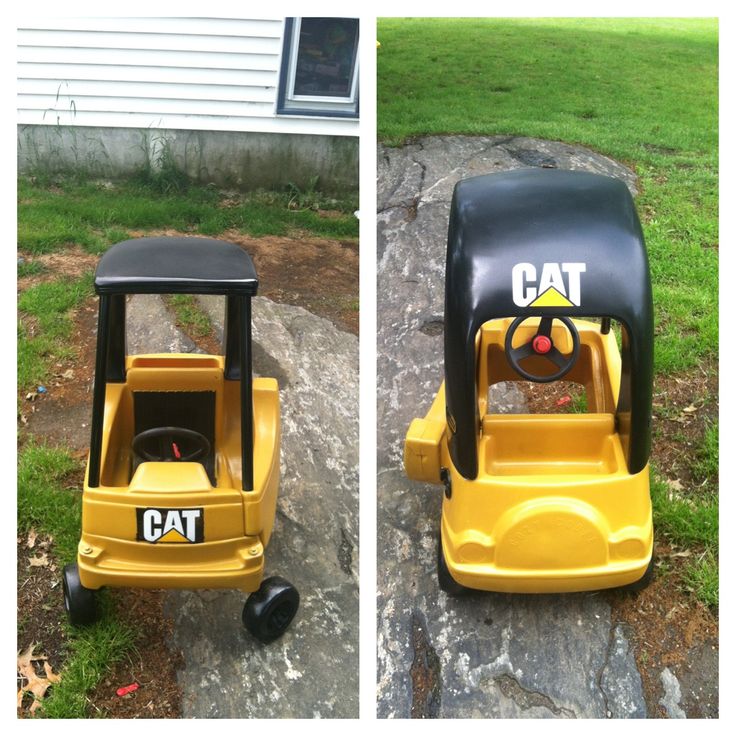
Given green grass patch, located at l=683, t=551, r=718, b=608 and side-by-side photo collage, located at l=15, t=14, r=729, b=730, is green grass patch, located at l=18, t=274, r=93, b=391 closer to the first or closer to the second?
side-by-side photo collage, located at l=15, t=14, r=729, b=730

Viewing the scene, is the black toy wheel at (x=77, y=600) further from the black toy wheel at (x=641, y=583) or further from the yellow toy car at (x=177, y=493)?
the black toy wheel at (x=641, y=583)

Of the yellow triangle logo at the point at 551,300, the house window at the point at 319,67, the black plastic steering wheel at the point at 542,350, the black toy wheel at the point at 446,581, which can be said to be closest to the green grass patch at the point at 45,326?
the house window at the point at 319,67

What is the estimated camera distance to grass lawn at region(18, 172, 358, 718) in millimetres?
2746

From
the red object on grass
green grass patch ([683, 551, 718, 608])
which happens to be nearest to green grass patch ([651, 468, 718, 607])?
green grass patch ([683, 551, 718, 608])

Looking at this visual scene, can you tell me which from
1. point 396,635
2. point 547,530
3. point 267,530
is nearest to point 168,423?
point 267,530

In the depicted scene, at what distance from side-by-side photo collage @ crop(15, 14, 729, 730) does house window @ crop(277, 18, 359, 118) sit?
0.49m

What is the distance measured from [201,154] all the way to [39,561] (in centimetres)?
361

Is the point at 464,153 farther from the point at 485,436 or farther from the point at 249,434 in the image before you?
the point at 249,434

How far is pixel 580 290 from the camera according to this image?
2.27m

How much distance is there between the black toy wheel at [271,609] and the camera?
2.75m

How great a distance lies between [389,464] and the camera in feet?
11.2

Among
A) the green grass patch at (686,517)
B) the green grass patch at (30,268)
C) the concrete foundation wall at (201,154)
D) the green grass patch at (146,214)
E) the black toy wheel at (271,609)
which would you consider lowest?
the black toy wheel at (271,609)

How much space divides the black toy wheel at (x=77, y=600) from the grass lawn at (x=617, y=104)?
2.74 meters

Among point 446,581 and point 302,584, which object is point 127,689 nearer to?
point 302,584
